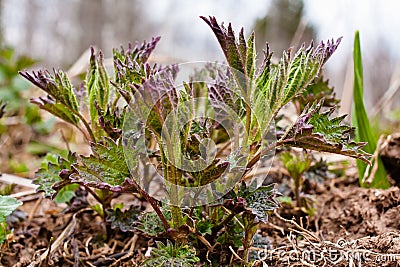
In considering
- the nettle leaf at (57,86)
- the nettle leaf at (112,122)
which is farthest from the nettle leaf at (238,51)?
the nettle leaf at (57,86)

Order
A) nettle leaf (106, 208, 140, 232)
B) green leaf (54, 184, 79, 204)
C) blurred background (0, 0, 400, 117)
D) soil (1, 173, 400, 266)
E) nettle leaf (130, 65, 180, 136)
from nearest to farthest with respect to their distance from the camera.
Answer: nettle leaf (130, 65, 180, 136), soil (1, 173, 400, 266), nettle leaf (106, 208, 140, 232), green leaf (54, 184, 79, 204), blurred background (0, 0, 400, 117)

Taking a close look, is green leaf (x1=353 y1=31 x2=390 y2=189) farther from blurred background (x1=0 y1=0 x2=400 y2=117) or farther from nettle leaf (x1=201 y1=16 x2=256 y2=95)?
blurred background (x1=0 y1=0 x2=400 y2=117)

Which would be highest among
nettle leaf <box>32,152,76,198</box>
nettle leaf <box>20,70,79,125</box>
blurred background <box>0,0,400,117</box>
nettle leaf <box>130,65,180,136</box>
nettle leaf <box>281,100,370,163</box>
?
blurred background <box>0,0,400,117</box>

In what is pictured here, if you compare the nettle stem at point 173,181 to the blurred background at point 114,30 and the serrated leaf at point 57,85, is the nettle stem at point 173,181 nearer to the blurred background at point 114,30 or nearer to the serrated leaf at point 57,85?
the serrated leaf at point 57,85

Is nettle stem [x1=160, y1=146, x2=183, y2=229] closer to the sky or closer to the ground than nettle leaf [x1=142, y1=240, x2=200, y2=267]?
closer to the sky

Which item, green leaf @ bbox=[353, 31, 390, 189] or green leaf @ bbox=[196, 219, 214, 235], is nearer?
green leaf @ bbox=[196, 219, 214, 235]

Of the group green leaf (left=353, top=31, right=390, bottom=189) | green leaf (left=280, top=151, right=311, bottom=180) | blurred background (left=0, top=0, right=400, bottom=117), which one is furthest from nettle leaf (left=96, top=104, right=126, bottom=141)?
blurred background (left=0, top=0, right=400, bottom=117)
